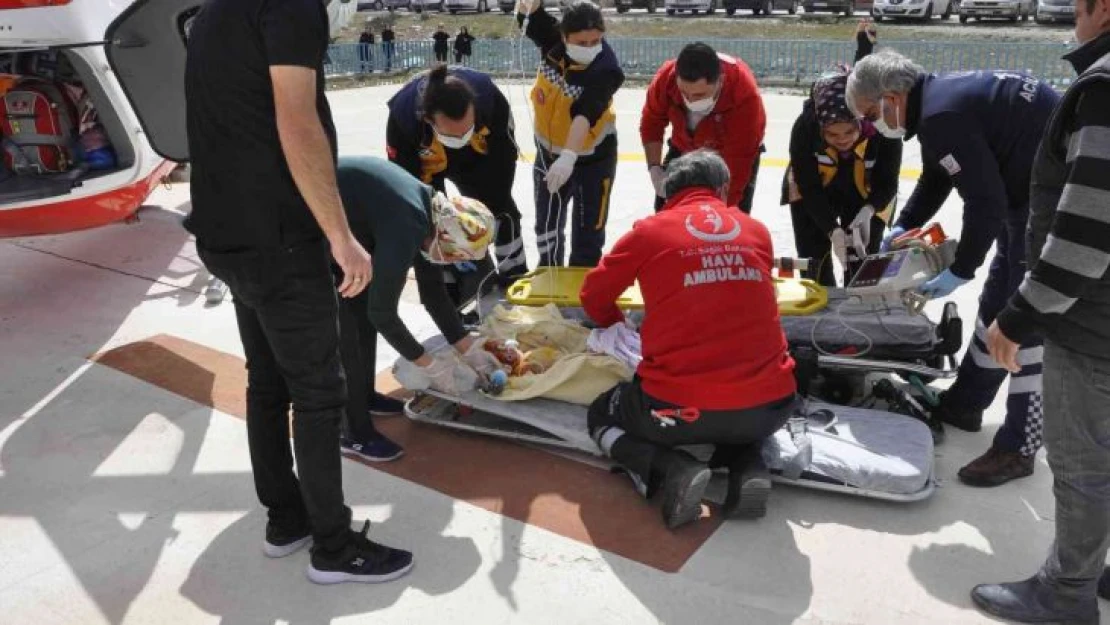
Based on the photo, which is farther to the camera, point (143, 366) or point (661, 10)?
point (661, 10)

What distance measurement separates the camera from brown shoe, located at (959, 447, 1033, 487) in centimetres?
325

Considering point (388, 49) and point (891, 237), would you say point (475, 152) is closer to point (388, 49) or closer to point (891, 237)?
point (891, 237)

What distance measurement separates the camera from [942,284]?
133 inches

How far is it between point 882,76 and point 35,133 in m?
4.90

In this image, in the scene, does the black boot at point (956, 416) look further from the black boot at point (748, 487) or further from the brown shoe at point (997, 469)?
the black boot at point (748, 487)

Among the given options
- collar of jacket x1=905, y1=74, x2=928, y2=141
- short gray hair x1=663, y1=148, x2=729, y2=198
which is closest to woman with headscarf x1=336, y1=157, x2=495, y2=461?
short gray hair x1=663, y1=148, x2=729, y2=198

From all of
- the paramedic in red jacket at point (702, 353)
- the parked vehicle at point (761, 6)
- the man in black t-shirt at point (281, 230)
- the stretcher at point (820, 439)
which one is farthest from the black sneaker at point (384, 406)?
the parked vehicle at point (761, 6)

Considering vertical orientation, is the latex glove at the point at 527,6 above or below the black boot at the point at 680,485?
above

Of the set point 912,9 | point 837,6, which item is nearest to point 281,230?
point 912,9

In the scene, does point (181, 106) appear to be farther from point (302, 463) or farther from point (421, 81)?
point (302, 463)

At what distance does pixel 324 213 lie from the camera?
7.69 ft

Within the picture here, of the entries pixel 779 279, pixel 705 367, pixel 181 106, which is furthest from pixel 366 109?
pixel 705 367

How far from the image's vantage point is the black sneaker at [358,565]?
9.12 feet

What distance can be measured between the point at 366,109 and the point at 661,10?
18.2 metres
